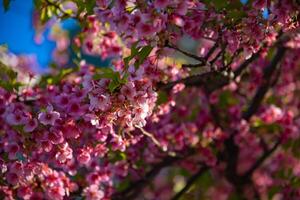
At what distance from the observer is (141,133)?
4.10 metres

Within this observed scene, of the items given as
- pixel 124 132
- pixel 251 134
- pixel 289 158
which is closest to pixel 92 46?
pixel 124 132

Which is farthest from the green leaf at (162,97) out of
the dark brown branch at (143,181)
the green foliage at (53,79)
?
the dark brown branch at (143,181)

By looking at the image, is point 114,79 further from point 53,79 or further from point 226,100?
point 226,100

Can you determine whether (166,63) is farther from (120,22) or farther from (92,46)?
(120,22)

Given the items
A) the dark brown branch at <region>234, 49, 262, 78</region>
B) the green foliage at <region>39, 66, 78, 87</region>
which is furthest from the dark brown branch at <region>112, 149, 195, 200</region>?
the green foliage at <region>39, 66, 78, 87</region>

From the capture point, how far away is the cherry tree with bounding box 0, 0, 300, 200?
2.95 m

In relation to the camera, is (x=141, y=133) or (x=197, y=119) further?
(x=197, y=119)

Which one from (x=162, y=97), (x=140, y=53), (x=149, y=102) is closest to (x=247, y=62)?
(x=162, y=97)

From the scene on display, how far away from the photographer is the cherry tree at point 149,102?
2947 millimetres

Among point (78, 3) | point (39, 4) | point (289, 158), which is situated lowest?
point (289, 158)

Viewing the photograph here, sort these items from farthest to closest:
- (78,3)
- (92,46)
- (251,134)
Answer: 1. (251,134)
2. (92,46)
3. (78,3)

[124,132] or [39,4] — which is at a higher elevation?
[39,4]

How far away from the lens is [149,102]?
118 inches

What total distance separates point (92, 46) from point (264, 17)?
75.0 inches
